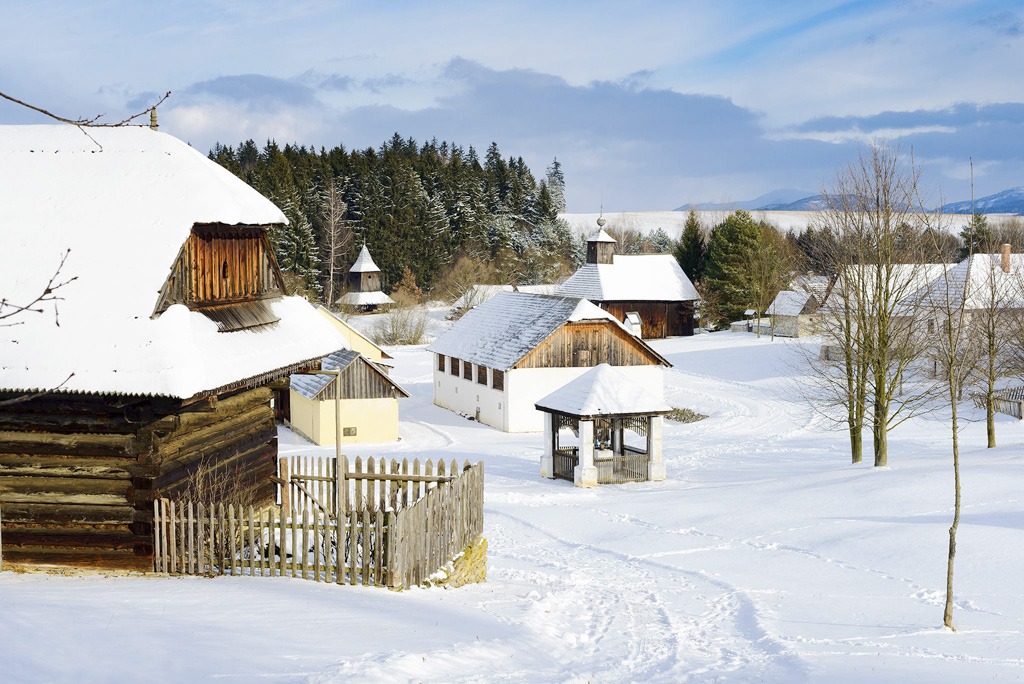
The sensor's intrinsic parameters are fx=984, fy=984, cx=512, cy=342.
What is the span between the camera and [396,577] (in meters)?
12.9

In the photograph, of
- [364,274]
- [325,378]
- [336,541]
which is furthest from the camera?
[364,274]

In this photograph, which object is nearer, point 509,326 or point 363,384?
point 363,384

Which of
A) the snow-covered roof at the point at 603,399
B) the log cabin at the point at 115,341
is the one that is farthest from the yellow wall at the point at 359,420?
the log cabin at the point at 115,341

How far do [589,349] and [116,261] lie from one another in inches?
1129

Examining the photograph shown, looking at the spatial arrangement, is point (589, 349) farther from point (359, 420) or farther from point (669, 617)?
point (669, 617)

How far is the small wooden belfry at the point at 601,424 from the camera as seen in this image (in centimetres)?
2728

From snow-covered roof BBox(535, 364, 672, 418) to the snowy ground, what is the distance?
2145mm

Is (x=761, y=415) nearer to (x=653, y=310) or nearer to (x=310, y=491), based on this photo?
(x=310, y=491)

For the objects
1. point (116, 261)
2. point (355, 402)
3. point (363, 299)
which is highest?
point (363, 299)

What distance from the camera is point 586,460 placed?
1075 inches

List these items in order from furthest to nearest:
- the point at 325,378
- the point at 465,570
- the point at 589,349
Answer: the point at 589,349
the point at 325,378
the point at 465,570

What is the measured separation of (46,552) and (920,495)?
16.3 metres

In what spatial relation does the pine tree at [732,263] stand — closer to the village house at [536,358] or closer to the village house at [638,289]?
the village house at [638,289]

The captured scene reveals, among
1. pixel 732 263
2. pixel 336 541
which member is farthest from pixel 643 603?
pixel 732 263
